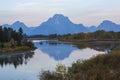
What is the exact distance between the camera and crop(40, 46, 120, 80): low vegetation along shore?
20344 millimetres

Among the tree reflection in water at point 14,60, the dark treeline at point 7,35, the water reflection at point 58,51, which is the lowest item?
the water reflection at point 58,51

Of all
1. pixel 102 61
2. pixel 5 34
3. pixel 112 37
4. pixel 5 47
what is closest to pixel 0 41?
pixel 5 34

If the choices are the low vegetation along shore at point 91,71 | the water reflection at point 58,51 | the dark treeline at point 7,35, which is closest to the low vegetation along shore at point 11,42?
the dark treeline at point 7,35

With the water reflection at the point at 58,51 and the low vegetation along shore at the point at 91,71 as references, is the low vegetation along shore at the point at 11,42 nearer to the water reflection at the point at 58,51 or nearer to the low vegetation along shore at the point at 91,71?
the water reflection at the point at 58,51

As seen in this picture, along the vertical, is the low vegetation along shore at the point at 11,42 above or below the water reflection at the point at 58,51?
above

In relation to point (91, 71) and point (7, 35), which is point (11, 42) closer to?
point (7, 35)

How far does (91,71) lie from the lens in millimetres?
22969

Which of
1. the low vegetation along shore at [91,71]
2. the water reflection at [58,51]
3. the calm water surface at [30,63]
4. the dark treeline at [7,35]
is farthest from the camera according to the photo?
the dark treeline at [7,35]

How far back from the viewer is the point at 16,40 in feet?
360

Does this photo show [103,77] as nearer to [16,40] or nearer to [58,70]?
[58,70]

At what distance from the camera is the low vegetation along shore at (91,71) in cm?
2034

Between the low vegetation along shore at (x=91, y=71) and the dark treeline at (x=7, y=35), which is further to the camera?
the dark treeline at (x=7, y=35)

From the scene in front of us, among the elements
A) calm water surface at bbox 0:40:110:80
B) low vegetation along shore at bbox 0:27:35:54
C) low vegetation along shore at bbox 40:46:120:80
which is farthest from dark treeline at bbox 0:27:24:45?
low vegetation along shore at bbox 40:46:120:80

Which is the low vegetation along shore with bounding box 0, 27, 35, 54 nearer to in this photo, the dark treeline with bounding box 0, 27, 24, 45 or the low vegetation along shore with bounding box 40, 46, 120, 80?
the dark treeline with bounding box 0, 27, 24, 45
